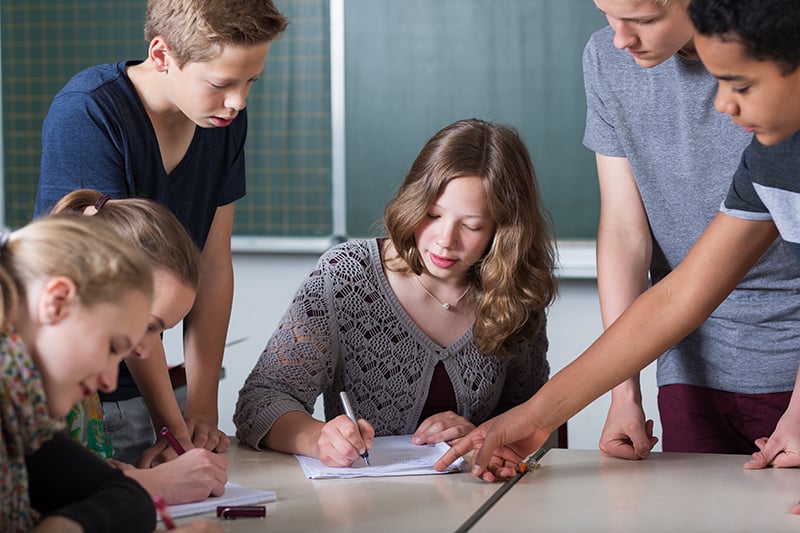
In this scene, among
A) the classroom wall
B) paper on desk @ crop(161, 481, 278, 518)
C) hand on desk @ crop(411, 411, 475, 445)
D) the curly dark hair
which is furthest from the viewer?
the classroom wall

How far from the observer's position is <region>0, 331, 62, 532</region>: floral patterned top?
1.00 m

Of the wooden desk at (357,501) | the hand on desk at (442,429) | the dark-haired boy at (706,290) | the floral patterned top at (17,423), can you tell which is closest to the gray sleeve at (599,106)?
the dark-haired boy at (706,290)

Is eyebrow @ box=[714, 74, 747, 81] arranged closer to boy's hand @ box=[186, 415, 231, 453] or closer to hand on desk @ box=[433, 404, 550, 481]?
hand on desk @ box=[433, 404, 550, 481]

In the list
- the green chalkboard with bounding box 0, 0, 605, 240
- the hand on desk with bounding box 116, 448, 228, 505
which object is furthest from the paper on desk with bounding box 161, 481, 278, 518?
the green chalkboard with bounding box 0, 0, 605, 240

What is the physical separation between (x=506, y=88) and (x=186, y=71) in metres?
1.93

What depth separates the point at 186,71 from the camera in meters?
1.63

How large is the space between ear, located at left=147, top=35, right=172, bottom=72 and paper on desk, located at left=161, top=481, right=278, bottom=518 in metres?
0.70

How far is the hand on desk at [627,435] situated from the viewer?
5.47 feet

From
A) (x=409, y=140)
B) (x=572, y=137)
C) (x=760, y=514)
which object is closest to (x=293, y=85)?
(x=409, y=140)

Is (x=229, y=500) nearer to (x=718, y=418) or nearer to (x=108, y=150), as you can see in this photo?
(x=108, y=150)

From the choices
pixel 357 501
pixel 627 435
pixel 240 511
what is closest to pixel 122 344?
pixel 240 511

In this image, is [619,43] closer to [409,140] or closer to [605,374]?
[605,374]

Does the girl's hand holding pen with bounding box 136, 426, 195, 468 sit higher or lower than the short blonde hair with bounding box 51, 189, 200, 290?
lower

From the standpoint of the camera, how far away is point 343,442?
161 cm
